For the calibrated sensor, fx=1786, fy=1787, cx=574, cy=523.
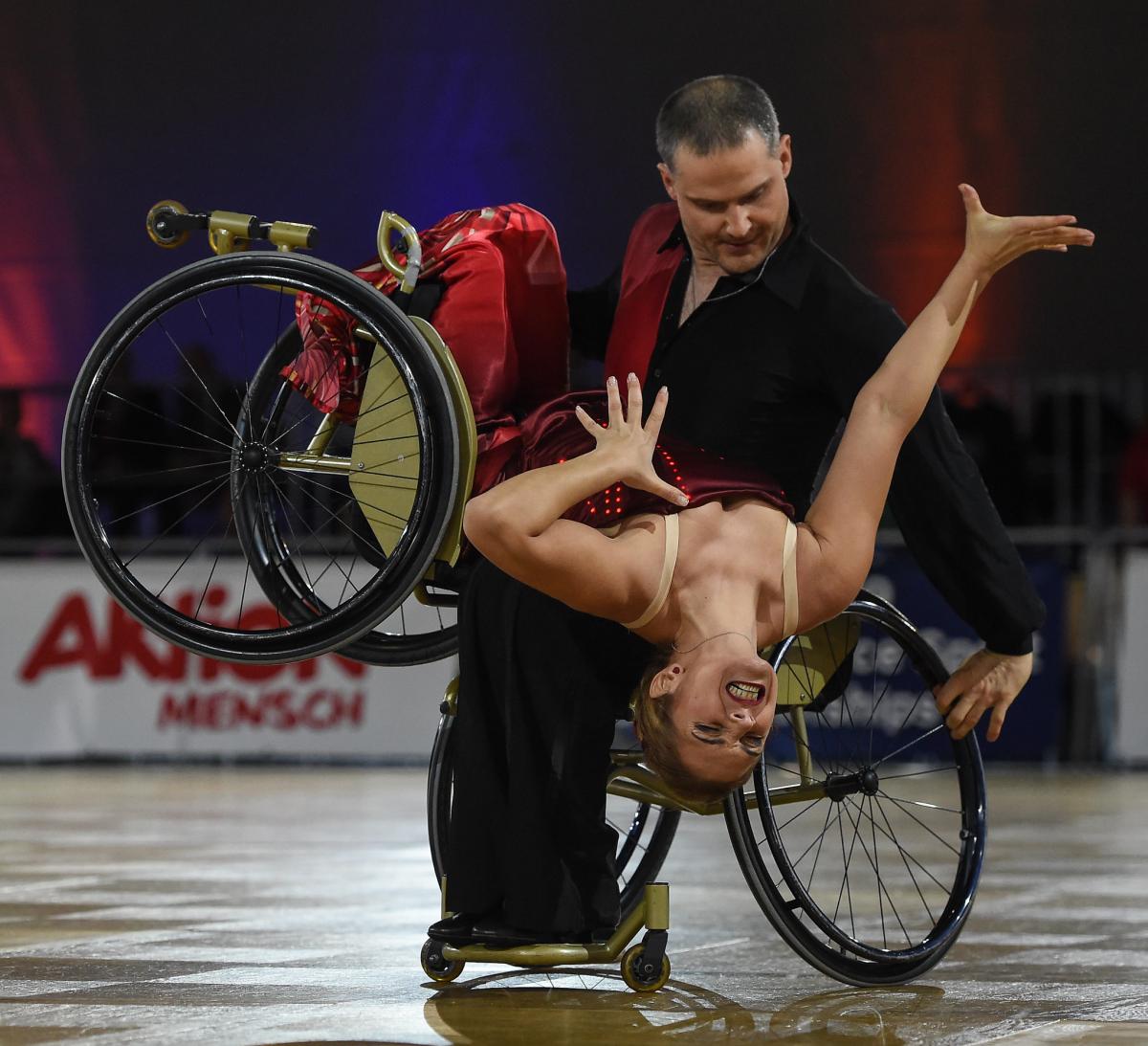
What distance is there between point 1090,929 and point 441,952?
1690 millimetres

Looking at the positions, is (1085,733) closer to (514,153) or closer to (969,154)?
(969,154)

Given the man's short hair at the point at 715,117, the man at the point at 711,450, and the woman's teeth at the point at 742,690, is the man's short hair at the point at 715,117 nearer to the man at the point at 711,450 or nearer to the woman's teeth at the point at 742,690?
the man at the point at 711,450

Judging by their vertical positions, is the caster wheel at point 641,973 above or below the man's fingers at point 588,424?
below

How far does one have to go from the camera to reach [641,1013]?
310 cm

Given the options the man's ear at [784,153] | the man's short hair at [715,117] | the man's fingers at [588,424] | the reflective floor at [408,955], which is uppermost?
the man's short hair at [715,117]

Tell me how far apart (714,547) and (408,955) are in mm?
1211

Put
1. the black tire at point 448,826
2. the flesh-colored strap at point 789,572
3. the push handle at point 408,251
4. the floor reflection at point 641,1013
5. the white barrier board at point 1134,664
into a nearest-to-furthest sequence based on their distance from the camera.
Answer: the floor reflection at point 641,1013, the flesh-colored strap at point 789,572, the push handle at point 408,251, the black tire at point 448,826, the white barrier board at point 1134,664

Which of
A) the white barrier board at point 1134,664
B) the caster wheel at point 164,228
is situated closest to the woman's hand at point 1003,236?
the caster wheel at point 164,228

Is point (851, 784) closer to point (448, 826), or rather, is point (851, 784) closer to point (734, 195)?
point (448, 826)

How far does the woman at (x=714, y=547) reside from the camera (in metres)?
3.10

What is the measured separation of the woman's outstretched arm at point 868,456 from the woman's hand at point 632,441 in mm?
286

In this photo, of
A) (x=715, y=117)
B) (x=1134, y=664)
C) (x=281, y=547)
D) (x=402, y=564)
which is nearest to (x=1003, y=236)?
(x=715, y=117)

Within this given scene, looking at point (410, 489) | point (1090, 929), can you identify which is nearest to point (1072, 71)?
point (1090, 929)

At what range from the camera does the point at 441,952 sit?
3383 millimetres
